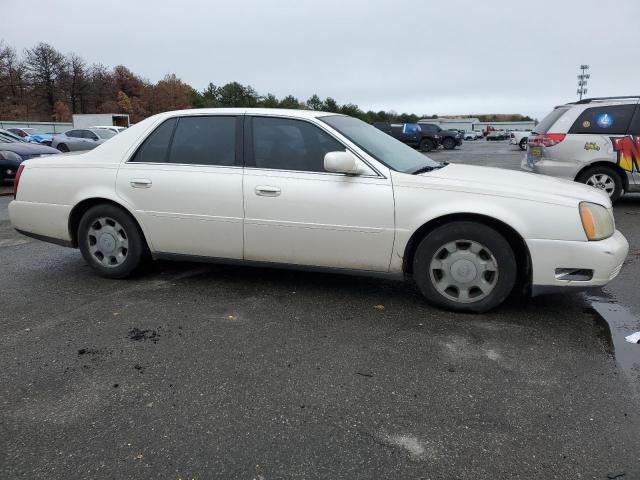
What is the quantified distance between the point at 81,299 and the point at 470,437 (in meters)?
3.31

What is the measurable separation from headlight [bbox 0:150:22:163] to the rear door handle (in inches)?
363

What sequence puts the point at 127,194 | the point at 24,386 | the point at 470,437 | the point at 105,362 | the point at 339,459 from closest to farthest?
the point at 339,459 < the point at 470,437 < the point at 24,386 < the point at 105,362 < the point at 127,194

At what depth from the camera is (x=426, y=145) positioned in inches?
1292

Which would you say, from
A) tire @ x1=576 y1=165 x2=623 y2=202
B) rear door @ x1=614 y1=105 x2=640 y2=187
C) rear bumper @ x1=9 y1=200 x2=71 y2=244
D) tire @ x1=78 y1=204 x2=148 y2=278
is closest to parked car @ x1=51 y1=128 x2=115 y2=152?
rear bumper @ x1=9 y1=200 x2=71 y2=244

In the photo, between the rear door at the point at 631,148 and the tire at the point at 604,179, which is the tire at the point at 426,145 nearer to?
the tire at the point at 604,179

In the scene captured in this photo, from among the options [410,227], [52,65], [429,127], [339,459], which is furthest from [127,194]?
[52,65]

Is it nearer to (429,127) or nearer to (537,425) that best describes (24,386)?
(537,425)

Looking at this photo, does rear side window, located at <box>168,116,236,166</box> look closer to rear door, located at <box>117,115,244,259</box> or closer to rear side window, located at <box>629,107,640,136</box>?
rear door, located at <box>117,115,244,259</box>

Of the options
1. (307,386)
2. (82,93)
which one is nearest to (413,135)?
(307,386)

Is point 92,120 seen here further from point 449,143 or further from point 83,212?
point 83,212

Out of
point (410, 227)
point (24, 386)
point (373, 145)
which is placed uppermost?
point (373, 145)

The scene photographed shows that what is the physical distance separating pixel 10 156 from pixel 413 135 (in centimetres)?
2398

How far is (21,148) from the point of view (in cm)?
1233

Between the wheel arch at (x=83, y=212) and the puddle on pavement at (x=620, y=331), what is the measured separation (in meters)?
3.71
